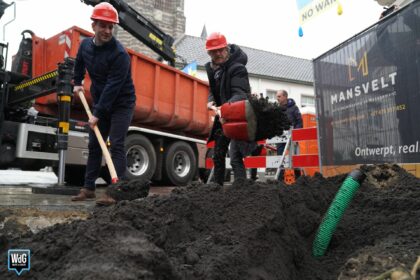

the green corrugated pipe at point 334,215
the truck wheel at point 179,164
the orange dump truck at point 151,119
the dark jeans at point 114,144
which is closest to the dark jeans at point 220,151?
the dark jeans at point 114,144

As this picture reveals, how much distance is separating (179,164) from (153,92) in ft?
6.23

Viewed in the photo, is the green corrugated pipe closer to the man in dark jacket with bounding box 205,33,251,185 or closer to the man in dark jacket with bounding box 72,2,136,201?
the man in dark jacket with bounding box 205,33,251,185

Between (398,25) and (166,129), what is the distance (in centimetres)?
610

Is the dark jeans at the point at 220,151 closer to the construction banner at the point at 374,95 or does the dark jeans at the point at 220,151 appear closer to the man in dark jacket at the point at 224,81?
the man in dark jacket at the point at 224,81

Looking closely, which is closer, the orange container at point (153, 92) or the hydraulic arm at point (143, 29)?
the orange container at point (153, 92)

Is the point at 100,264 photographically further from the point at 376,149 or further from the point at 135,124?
the point at 135,124

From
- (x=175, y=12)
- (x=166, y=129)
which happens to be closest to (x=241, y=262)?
(x=166, y=129)

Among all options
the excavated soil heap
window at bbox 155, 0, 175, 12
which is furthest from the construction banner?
window at bbox 155, 0, 175, 12

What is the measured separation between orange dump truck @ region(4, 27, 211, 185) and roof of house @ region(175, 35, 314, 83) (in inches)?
702

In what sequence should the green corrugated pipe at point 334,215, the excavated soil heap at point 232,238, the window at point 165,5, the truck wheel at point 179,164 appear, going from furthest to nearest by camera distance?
the window at point 165,5
the truck wheel at point 179,164
the green corrugated pipe at point 334,215
the excavated soil heap at point 232,238

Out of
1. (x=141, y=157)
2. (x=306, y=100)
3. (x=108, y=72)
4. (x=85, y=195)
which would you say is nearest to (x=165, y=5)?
(x=306, y=100)

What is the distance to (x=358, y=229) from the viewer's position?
249 centimetres

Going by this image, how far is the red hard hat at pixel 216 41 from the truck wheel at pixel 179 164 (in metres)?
4.94

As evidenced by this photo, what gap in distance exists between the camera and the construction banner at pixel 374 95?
431 centimetres
